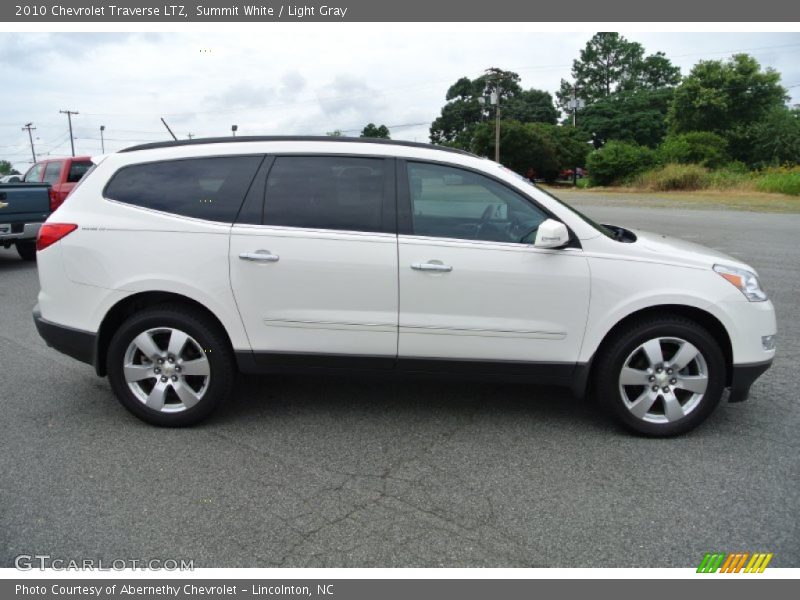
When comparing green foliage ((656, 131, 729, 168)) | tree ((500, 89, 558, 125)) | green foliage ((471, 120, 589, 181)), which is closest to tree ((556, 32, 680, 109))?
tree ((500, 89, 558, 125))

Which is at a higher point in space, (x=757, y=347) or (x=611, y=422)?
(x=757, y=347)

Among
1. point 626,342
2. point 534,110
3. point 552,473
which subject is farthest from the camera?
point 534,110

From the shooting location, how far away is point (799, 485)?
328cm

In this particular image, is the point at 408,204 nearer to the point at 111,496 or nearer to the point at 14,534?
the point at 111,496

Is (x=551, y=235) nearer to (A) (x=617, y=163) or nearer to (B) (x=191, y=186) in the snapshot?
(B) (x=191, y=186)

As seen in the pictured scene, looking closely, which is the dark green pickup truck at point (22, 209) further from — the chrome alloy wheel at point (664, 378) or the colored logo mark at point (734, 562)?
the colored logo mark at point (734, 562)

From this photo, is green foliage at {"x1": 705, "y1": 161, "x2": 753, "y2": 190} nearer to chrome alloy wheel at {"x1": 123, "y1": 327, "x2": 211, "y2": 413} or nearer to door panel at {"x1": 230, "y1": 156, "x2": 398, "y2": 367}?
door panel at {"x1": 230, "y1": 156, "x2": 398, "y2": 367}

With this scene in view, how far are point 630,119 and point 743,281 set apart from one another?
68648 millimetres

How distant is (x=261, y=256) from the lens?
12.3ft

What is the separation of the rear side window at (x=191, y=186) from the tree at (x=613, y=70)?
9481cm

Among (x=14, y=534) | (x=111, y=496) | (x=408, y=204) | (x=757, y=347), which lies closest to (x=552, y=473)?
(x=757, y=347)

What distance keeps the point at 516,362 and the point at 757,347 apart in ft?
4.78

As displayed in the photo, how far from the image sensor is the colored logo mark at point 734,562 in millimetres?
2668

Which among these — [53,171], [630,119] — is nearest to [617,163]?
[630,119]
